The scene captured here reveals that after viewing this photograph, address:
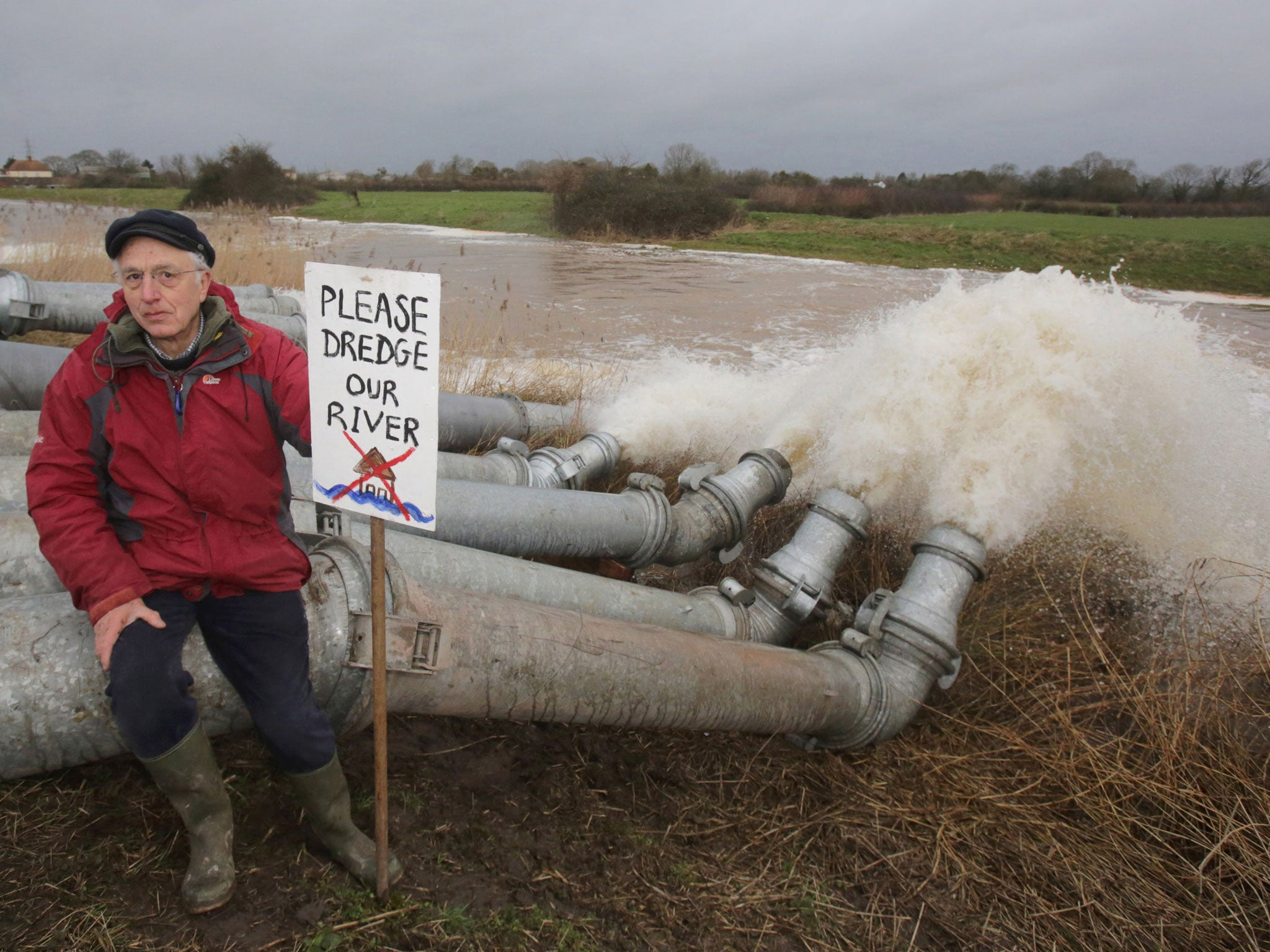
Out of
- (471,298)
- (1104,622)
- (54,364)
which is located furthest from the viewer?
(471,298)

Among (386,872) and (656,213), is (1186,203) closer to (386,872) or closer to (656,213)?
(656,213)

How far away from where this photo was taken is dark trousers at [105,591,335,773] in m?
2.00

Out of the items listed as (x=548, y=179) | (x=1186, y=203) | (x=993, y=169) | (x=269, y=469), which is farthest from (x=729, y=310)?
(x=993, y=169)

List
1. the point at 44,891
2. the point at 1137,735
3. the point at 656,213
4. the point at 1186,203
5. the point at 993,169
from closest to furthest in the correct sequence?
the point at 44,891
the point at 1137,735
the point at 656,213
the point at 1186,203
the point at 993,169

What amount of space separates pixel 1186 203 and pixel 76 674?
59.5 m

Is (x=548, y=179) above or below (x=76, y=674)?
above

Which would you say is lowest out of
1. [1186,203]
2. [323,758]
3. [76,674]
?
[323,758]

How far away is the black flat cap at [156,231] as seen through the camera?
2074mm

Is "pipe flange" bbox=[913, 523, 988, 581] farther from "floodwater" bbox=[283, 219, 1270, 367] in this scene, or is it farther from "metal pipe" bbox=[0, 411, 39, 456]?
"metal pipe" bbox=[0, 411, 39, 456]

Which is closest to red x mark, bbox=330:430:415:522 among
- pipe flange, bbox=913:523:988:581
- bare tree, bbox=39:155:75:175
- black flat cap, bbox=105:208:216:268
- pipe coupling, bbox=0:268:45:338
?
black flat cap, bbox=105:208:216:268

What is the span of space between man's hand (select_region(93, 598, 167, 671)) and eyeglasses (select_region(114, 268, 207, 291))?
32.9 inches

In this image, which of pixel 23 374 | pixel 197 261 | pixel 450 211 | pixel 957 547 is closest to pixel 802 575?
pixel 957 547

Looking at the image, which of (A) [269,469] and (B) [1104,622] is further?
(B) [1104,622]

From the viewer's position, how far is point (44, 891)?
1.98 meters
